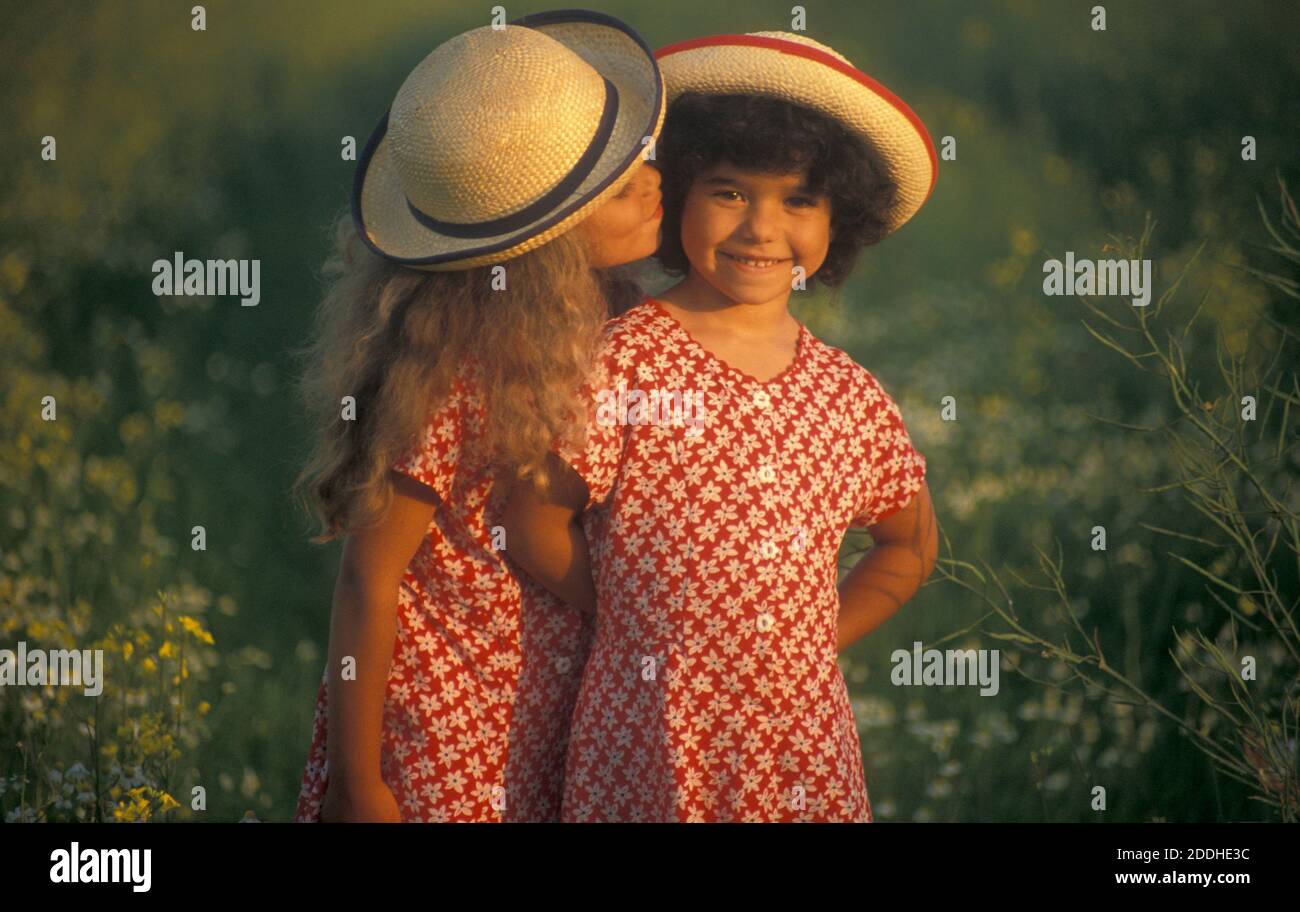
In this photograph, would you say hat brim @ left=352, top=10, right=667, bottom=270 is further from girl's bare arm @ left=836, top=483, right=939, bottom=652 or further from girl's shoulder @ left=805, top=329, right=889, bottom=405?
girl's bare arm @ left=836, top=483, right=939, bottom=652

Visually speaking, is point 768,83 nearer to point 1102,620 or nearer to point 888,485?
point 888,485

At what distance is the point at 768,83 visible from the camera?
8.21 feet

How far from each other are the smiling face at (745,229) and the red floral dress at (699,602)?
13 centimetres

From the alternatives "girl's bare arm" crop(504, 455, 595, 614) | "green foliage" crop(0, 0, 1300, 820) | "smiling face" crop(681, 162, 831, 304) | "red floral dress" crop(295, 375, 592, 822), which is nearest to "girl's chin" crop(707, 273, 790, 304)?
"smiling face" crop(681, 162, 831, 304)

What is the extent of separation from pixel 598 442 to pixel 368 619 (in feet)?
1.56

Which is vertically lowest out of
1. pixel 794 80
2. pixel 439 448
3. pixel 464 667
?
pixel 464 667

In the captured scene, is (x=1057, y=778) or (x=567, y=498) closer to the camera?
(x=567, y=498)

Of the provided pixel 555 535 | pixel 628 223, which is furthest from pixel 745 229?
pixel 555 535

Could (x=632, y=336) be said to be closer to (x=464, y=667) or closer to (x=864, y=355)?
(x=464, y=667)

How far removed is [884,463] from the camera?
2678 millimetres

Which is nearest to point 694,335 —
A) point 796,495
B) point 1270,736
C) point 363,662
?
point 796,495

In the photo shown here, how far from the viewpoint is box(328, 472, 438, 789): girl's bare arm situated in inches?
95.0

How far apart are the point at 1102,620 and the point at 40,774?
2.66 metres

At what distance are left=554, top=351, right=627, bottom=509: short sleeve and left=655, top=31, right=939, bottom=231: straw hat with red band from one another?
0.53m
